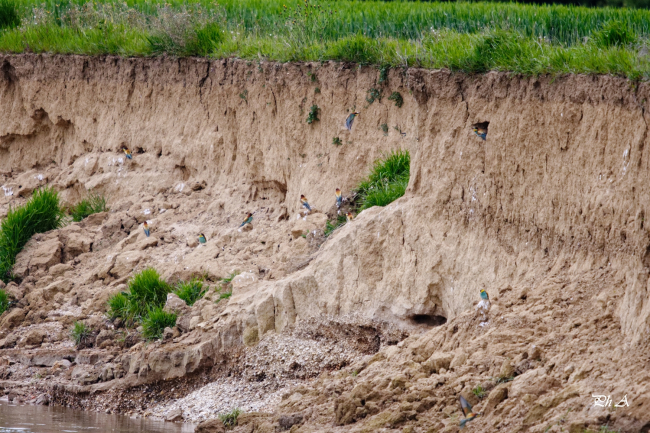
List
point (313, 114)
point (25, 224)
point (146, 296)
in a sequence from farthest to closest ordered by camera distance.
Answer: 1. point (25, 224)
2. point (313, 114)
3. point (146, 296)

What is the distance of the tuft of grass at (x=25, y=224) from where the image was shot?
36.2 ft

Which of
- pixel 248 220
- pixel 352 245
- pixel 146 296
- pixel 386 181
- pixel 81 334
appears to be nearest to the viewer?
pixel 352 245

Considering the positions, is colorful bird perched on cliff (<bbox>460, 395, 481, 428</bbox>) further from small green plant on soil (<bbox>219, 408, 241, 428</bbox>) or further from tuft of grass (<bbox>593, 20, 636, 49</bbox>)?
tuft of grass (<bbox>593, 20, 636, 49</bbox>)

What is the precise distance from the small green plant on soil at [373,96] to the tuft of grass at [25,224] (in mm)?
4663

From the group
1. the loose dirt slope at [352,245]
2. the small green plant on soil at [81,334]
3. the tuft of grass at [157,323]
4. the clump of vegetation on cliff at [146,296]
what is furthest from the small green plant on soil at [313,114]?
the small green plant on soil at [81,334]

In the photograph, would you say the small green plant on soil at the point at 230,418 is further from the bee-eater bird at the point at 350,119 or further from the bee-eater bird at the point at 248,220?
the bee-eater bird at the point at 350,119

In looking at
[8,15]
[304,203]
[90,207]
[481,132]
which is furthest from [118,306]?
[8,15]

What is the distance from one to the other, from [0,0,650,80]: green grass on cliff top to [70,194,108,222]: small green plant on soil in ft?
6.47

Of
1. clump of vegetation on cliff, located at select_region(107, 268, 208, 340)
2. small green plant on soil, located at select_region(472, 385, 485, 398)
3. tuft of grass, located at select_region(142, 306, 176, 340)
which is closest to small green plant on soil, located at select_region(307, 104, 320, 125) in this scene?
clump of vegetation on cliff, located at select_region(107, 268, 208, 340)

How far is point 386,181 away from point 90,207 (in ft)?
15.6

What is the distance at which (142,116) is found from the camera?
477 inches

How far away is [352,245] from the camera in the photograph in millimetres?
8430

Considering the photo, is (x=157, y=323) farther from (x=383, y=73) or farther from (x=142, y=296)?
(x=383, y=73)

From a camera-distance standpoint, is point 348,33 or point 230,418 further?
point 348,33
